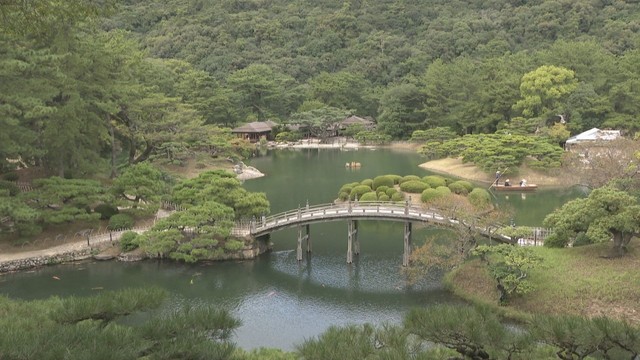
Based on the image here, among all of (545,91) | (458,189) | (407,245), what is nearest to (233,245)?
(407,245)

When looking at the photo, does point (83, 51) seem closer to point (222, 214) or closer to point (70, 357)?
point (222, 214)

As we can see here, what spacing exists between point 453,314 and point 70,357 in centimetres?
411

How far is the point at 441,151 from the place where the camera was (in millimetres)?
48938

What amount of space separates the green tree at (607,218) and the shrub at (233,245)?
12.1m

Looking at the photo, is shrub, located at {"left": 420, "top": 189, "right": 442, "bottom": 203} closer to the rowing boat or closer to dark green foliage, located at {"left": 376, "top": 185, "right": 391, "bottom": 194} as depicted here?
dark green foliage, located at {"left": 376, "top": 185, "right": 391, "bottom": 194}

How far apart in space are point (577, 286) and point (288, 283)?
10.0m

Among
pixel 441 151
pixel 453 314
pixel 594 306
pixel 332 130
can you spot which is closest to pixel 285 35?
pixel 332 130

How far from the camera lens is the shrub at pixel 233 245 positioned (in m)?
24.2

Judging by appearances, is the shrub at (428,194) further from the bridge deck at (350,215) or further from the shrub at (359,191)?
the bridge deck at (350,215)

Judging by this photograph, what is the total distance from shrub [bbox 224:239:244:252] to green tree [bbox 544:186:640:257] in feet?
39.8

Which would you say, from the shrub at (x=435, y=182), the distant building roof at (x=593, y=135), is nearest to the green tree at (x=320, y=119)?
the distant building roof at (x=593, y=135)

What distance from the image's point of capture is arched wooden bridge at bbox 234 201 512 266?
23.2 meters

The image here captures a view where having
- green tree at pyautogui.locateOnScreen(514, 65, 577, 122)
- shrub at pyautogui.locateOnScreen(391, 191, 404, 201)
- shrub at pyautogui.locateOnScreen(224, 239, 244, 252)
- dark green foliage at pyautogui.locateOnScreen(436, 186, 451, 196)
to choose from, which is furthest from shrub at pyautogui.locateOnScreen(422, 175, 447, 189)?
green tree at pyautogui.locateOnScreen(514, 65, 577, 122)

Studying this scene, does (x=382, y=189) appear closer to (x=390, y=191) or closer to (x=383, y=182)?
(x=390, y=191)
